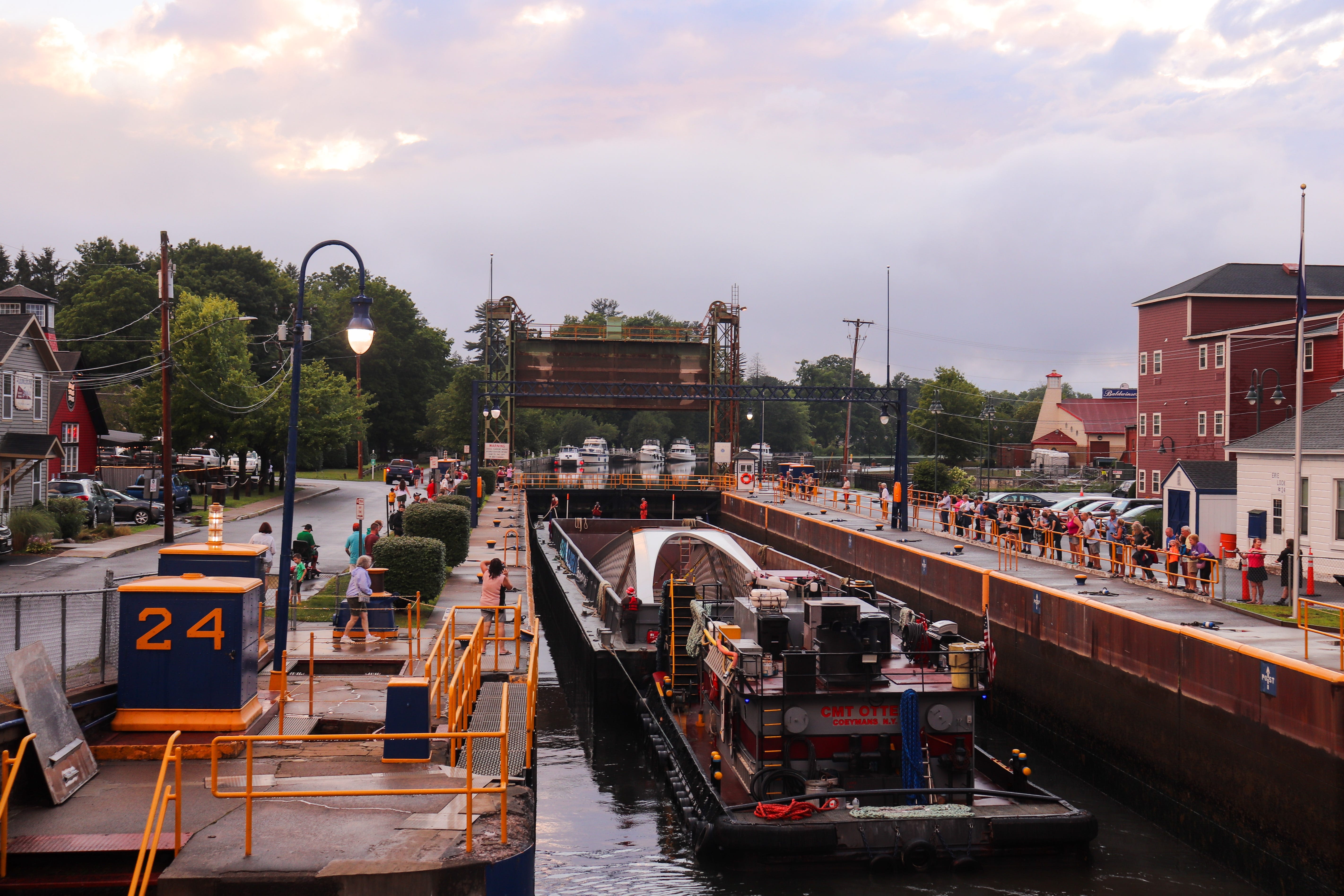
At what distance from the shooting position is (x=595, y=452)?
12019 centimetres

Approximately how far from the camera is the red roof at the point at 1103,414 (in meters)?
104

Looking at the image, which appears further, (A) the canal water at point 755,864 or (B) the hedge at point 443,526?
(B) the hedge at point 443,526

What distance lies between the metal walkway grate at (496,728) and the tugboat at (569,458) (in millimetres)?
71981

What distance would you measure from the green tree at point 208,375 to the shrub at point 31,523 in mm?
18513

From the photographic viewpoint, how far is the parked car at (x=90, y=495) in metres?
39.4

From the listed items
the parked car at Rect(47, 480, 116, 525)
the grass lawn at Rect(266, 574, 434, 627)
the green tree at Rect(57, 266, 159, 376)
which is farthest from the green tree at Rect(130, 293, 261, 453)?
the green tree at Rect(57, 266, 159, 376)

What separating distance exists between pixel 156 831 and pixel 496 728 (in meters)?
4.65

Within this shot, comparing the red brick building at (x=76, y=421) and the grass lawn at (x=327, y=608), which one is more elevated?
the red brick building at (x=76, y=421)

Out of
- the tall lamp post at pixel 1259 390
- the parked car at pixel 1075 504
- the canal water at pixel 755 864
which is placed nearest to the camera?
the canal water at pixel 755 864

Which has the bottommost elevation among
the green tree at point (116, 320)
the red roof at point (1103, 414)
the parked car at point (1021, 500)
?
the parked car at point (1021, 500)

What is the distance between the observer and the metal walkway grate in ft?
34.0

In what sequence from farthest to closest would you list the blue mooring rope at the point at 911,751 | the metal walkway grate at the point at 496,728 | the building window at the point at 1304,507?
the building window at the point at 1304,507 → the blue mooring rope at the point at 911,751 → the metal walkway grate at the point at 496,728

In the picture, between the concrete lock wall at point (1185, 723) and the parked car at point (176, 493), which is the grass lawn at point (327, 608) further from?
the parked car at point (176, 493)

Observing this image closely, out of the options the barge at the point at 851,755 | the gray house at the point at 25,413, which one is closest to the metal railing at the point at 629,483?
the gray house at the point at 25,413
